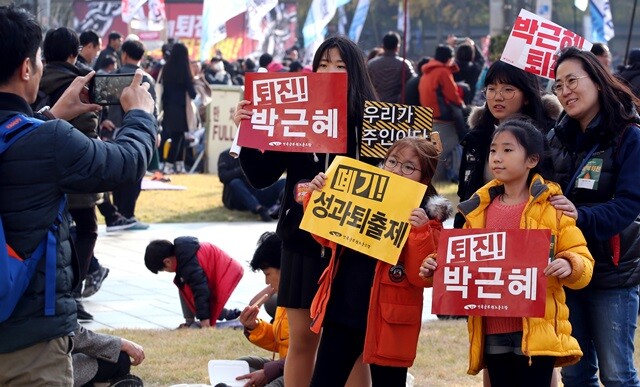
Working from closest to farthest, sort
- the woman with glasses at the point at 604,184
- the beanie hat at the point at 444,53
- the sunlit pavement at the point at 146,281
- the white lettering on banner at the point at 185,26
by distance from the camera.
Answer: the woman with glasses at the point at 604,184 < the sunlit pavement at the point at 146,281 < the beanie hat at the point at 444,53 < the white lettering on banner at the point at 185,26

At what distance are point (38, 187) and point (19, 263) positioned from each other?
25cm

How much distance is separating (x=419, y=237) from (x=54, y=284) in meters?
1.58

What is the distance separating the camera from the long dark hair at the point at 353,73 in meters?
5.18

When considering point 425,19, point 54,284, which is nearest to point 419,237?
point 54,284

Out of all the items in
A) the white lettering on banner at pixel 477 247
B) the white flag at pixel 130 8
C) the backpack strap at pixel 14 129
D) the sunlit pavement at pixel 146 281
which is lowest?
the sunlit pavement at pixel 146 281

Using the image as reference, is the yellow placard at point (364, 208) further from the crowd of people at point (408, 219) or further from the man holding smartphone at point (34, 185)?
the man holding smartphone at point (34, 185)

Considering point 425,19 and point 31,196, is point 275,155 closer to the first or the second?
point 31,196

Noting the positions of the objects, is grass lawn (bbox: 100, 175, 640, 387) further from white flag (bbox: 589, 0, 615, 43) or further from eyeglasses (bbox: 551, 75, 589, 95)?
white flag (bbox: 589, 0, 615, 43)

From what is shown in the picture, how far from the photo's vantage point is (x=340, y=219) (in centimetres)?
477

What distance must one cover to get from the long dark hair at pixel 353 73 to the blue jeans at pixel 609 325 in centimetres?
120

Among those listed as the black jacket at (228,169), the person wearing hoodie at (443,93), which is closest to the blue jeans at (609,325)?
the black jacket at (228,169)

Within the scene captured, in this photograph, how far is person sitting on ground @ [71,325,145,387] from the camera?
18.2 ft

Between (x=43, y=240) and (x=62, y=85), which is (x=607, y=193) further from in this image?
(x=62, y=85)

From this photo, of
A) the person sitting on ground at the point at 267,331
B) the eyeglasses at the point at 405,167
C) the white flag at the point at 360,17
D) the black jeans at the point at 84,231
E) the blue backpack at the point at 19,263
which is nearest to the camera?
the blue backpack at the point at 19,263
